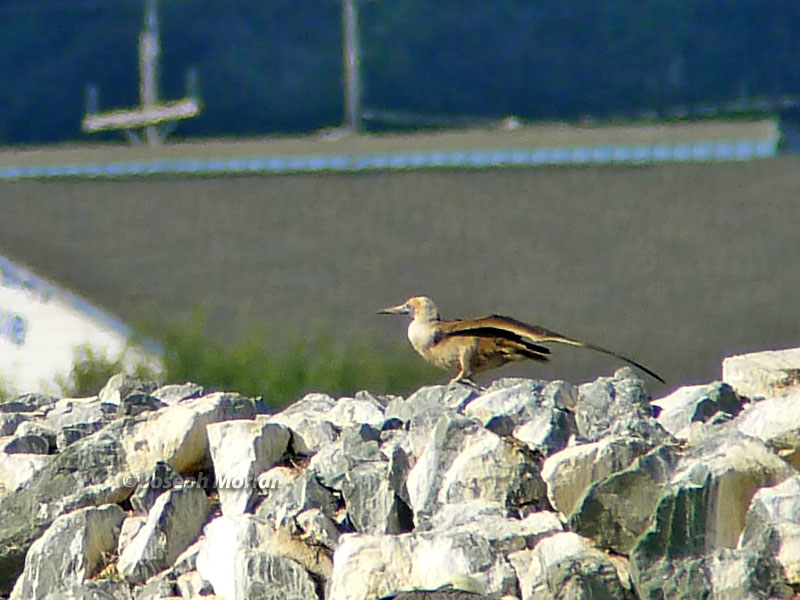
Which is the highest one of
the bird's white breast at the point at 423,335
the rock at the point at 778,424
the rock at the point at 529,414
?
the rock at the point at 778,424

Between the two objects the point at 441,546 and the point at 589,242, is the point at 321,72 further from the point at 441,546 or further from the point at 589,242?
the point at 441,546

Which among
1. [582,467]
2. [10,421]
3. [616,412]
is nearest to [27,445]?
[10,421]

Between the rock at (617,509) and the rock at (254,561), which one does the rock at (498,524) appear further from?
the rock at (254,561)

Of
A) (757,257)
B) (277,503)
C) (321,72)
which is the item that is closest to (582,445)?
(277,503)

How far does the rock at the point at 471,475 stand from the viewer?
504 centimetres

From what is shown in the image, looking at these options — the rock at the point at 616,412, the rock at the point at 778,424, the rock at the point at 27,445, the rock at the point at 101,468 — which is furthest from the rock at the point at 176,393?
the rock at the point at 778,424

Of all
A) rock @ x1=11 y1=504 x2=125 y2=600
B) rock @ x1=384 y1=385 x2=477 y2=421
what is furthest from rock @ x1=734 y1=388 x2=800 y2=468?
rock @ x1=11 y1=504 x2=125 y2=600

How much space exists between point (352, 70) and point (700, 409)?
11.4 m

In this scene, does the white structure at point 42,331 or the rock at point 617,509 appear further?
the white structure at point 42,331

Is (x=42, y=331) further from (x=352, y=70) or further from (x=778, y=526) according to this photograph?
(x=778, y=526)

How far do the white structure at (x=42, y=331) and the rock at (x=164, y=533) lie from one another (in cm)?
806

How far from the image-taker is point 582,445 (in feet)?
16.9

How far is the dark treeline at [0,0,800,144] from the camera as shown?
1864cm

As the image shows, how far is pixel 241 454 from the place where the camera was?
5551mm
